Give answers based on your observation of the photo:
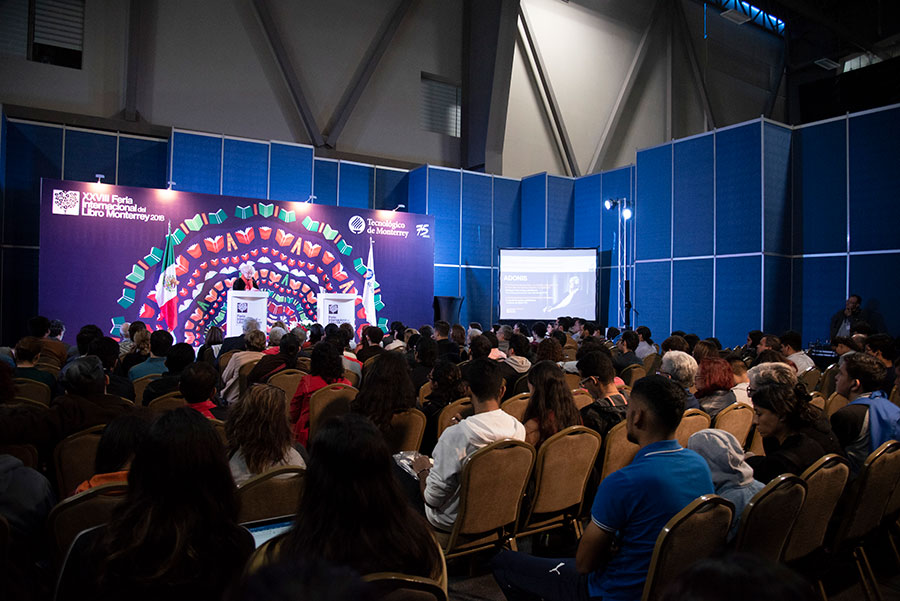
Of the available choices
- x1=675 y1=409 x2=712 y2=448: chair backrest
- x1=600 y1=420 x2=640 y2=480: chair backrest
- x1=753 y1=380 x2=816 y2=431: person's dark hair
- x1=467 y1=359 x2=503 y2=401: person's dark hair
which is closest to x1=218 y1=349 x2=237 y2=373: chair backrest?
x1=467 y1=359 x2=503 y2=401: person's dark hair

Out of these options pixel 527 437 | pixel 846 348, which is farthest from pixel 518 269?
pixel 527 437

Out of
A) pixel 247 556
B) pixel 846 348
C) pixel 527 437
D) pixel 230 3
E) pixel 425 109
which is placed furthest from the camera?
pixel 425 109

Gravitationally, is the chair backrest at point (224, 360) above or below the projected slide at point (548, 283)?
below

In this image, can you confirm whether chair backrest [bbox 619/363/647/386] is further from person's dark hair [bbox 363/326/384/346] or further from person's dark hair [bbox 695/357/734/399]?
person's dark hair [bbox 363/326/384/346]

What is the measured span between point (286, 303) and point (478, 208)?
533 cm

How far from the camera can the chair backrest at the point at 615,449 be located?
305 centimetres

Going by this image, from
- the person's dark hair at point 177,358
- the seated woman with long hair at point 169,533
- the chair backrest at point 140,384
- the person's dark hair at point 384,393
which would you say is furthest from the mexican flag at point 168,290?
the seated woman with long hair at point 169,533

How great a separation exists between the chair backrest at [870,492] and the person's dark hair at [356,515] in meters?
1.89

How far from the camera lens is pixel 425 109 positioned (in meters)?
14.8

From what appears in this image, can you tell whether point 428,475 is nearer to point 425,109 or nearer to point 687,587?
point 687,587

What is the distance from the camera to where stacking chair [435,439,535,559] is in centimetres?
240

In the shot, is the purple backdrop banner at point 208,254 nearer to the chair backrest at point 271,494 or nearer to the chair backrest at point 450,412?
the chair backrest at point 450,412

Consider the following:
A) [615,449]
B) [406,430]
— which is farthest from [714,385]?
[406,430]

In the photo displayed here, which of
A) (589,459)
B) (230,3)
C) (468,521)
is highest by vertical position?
(230,3)
